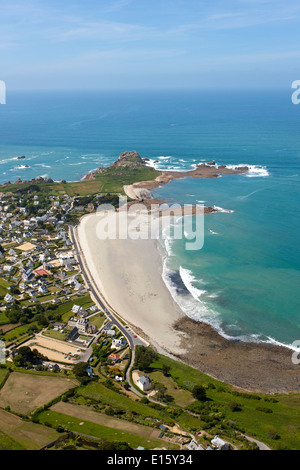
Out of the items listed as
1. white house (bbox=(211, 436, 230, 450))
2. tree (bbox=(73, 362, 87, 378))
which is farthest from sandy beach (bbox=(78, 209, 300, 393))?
white house (bbox=(211, 436, 230, 450))

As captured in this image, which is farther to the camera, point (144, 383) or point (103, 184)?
point (103, 184)

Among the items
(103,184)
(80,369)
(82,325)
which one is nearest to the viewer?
(80,369)

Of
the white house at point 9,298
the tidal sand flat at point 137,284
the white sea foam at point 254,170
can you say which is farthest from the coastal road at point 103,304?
the white sea foam at point 254,170

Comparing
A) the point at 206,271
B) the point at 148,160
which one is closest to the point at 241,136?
the point at 148,160

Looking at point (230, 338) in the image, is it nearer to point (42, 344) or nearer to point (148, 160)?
point (42, 344)

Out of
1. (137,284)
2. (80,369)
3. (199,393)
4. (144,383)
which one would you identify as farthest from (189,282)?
(80,369)

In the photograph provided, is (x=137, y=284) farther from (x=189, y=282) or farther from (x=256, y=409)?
(x=256, y=409)
